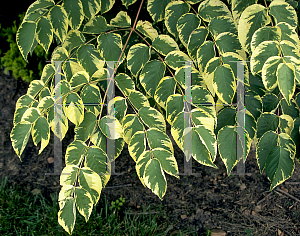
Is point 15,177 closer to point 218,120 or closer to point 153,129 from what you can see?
point 153,129

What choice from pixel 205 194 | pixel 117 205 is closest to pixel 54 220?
pixel 117 205

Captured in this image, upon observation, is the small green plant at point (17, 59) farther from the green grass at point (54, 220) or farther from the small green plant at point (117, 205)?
the small green plant at point (117, 205)

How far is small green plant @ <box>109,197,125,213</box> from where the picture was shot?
2055 mm

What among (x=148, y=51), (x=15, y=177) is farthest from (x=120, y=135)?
(x=15, y=177)

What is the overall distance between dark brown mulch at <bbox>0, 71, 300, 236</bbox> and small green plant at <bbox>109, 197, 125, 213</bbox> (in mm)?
56

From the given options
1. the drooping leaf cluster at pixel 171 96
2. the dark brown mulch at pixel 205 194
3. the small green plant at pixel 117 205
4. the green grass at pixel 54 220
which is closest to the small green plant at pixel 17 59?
the dark brown mulch at pixel 205 194

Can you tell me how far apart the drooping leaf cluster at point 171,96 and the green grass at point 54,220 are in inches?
38.9

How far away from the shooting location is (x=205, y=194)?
7.06ft

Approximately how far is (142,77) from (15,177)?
179 centimetres

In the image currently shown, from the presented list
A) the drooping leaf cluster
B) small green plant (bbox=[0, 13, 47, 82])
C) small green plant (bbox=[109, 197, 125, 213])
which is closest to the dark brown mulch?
small green plant (bbox=[109, 197, 125, 213])

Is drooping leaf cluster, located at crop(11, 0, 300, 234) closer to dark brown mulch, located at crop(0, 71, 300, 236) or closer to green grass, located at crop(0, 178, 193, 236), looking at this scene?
green grass, located at crop(0, 178, 193, 236)

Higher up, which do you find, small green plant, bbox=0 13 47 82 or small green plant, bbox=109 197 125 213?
small green plant, bbox=0 13 47 82

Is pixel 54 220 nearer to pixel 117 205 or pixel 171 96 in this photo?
pixel 117 205

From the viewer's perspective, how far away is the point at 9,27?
224 centimetres
